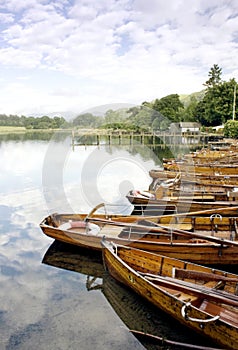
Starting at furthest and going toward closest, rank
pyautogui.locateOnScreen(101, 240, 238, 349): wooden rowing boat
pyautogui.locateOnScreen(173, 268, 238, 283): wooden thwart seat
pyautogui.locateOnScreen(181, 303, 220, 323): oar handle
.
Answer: pyautogui.locateOnScreen(173, 268, 238, 283): wooden thwart seat
pyautogui.locateOnScreen(101, 240, 238, 349): wooden rowing boat
pyautogui.locateOnScreen(181, 303, 220, 323): oar handle

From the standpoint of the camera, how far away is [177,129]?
54250 millimetres

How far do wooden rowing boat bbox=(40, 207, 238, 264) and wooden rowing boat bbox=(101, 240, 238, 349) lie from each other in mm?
876

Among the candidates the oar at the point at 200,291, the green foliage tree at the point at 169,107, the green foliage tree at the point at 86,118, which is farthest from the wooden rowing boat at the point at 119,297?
the green foliage tree at the point at 169,107

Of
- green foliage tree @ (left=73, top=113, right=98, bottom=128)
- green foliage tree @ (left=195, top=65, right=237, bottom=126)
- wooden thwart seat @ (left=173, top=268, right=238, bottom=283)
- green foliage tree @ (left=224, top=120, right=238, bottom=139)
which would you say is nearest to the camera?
wooden thwart seat @ (left=173, top=268, right=238, bottom=283)

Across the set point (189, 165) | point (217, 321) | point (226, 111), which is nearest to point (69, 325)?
point (217, 321)

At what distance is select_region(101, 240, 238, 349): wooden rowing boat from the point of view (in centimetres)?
470

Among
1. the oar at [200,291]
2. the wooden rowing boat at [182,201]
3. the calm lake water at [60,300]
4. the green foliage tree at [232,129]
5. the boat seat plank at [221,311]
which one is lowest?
the calm lake water at [60,300]

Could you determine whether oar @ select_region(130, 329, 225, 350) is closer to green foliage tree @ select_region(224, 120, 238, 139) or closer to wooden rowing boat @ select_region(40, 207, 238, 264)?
wooden rowing boat @ select_region(40, 207, 238, 264)

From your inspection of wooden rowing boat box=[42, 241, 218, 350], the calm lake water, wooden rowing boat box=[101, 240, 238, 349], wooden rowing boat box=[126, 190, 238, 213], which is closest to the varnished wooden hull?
wooden rowing boat box=[42, 241, 218, 350]

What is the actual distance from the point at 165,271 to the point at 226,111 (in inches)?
1785

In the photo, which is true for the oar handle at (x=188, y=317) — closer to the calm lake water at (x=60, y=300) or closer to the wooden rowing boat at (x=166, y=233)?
the calm lake water at (x=60, y=300)

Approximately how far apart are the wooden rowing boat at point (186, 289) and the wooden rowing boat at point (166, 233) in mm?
876

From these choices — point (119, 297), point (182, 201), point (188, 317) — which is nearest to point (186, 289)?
point (188, 317)

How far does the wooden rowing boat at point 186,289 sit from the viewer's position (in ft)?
15.4
